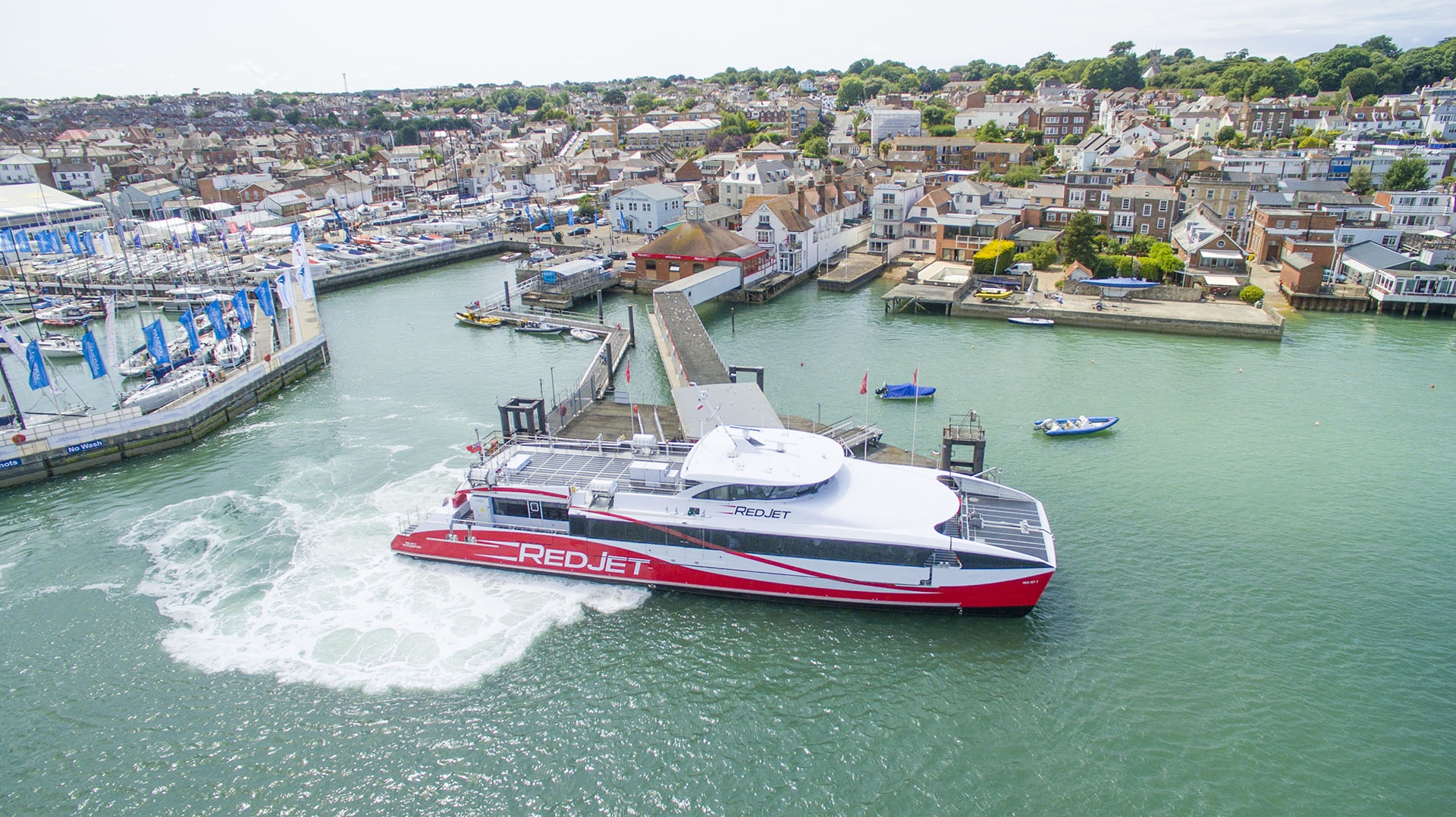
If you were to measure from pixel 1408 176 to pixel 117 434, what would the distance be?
97436 mm

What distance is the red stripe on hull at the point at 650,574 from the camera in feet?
65.8

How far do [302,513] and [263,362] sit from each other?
55.0 feet

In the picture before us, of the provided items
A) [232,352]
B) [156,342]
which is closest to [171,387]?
[156,342]

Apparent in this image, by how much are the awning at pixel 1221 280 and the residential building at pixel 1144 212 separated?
10562 millimetres

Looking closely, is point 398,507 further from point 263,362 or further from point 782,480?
point 263,362

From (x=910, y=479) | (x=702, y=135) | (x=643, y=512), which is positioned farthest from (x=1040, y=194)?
(x=702, y=135)

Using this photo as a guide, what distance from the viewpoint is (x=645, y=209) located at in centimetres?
7806

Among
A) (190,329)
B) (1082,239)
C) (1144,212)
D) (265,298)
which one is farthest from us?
(1144,212)

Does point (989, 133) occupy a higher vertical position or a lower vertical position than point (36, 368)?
higher

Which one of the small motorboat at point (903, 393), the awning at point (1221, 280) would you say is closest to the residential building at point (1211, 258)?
the awning at point (1221, 280)

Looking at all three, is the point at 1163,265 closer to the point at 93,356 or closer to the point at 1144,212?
the point at 1144,212

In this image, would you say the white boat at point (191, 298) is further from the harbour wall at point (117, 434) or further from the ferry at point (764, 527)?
the ferry at point (764, 527)

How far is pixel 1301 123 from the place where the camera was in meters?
102

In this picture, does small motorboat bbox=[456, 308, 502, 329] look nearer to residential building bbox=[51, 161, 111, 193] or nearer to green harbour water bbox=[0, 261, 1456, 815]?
green harbour water bbox=[0, 261, 1456, 815]
